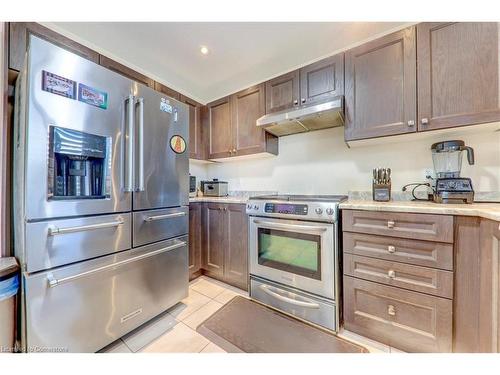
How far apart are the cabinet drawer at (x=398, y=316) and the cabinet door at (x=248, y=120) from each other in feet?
4.94

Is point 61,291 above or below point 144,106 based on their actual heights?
below

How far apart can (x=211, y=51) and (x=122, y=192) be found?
1678 mm

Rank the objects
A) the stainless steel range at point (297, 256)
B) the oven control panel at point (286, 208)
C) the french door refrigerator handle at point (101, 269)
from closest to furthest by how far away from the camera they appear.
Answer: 1. the french door refrigerator handle at point (101, 269)
2. the stainless steel range at point (297, 256)
3. the oven control panel at point (286, 208)

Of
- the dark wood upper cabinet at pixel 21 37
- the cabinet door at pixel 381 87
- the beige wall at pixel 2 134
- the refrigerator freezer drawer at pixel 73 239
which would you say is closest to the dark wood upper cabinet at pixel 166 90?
the dark wood upper cabinet at pixel 21 37

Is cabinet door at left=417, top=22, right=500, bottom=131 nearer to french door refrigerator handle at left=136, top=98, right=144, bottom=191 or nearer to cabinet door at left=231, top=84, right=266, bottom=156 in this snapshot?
cabinet door at left=231, top=84, right=266, bottom=156

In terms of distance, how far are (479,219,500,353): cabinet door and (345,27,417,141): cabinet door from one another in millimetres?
774

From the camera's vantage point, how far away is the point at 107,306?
1162 millimetres

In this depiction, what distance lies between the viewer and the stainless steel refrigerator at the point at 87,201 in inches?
36.7

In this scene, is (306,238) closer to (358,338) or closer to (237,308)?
(358,338)

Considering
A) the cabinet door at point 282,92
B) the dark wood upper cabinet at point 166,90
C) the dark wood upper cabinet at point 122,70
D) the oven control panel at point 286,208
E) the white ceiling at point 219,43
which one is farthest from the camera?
the dark wood upper cabinet at point 166,90

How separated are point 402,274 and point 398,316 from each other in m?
0.26

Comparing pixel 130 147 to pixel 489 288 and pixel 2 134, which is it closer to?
pixel 2 134

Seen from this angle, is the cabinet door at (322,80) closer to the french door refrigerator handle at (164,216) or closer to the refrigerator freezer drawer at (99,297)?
the french door refrigerator handle at (164,216)
